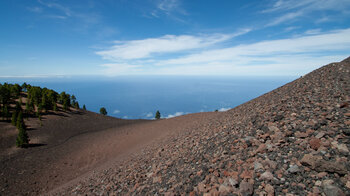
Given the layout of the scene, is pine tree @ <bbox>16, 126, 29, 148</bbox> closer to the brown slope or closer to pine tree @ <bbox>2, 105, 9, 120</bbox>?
the brown slope

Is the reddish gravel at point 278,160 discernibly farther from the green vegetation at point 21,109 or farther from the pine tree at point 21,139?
the green vegetation at point 21,109

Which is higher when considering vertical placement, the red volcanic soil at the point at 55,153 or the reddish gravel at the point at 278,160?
the reddish gravel at the point at 278,160

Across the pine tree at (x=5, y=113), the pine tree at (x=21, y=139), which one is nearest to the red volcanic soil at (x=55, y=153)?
the pine tree at (x=21, y=139)

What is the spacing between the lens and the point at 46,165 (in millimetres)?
18141

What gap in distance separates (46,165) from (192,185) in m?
21.9

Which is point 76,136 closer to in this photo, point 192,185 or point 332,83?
point 192,185

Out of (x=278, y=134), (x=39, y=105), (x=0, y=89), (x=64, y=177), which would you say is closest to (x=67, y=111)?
(x=39, y=105)

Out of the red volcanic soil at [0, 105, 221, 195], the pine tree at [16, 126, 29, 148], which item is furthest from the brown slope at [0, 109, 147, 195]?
the pine tree at [16, 126, 29, 148]

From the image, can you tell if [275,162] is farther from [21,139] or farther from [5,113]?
[5,113]

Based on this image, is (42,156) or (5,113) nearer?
(42,156)

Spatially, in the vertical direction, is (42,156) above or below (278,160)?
below

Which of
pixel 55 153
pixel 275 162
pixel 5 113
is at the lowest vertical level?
pixel 55 153

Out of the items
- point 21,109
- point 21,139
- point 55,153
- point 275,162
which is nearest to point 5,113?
point 21,109

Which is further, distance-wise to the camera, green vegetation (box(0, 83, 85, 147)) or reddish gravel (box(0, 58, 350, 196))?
green vegetation (box(0, 83, 85, 147))
